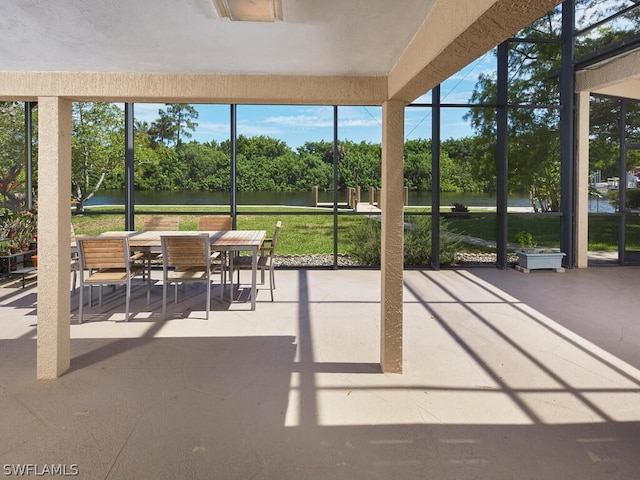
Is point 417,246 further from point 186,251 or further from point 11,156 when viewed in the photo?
point 11,156

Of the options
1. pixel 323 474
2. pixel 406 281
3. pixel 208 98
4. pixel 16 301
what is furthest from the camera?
pixel 406 281

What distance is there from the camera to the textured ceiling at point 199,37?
207cm

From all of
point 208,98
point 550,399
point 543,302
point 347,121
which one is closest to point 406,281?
point 543,302

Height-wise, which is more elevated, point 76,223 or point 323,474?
point 76,223

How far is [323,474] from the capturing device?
215 cm

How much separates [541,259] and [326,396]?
6.09m

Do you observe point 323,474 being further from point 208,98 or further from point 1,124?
point 1,124

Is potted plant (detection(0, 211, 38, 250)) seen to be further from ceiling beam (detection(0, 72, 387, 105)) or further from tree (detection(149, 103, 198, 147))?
ceiling beam (detection(0, 72, 387, 105))

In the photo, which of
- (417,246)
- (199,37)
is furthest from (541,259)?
(199,37)

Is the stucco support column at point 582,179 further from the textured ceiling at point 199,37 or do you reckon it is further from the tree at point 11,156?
the tree at point 11,156

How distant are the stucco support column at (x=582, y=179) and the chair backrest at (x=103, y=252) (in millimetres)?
7350

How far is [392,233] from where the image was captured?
11.2 ft

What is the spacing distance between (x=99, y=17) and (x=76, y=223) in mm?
6840

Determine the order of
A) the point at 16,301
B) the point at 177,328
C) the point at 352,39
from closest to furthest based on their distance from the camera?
the point at 352,39, the point at 177,328, the point at 16,301
